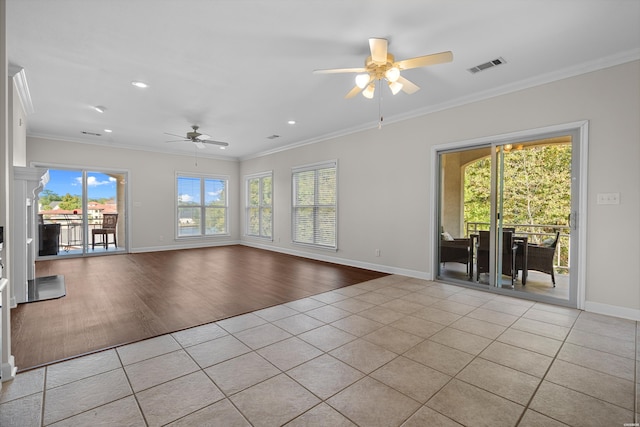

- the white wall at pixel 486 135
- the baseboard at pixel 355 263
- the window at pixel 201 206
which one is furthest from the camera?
the window at pixel 201 206

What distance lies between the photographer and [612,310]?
3131mm

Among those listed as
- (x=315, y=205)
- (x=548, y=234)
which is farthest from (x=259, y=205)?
(x=548, y=234)

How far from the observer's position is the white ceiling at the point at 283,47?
7.72ft

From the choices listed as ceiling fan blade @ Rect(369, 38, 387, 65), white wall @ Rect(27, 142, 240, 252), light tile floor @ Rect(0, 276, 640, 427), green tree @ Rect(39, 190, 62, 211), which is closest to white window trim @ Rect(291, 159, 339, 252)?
white wall @ Rect(27, 142, 240, 252)

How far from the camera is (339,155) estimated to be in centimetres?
608

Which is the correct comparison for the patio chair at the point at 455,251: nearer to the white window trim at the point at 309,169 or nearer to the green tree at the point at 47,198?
the white window trim at the point at 309,169

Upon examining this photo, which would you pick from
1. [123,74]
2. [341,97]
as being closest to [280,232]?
[341,97]

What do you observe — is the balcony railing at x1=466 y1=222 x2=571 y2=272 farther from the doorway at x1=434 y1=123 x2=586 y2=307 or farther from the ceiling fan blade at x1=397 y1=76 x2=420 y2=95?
the ceiling fan blade at x1=397 y1=76 x2=420 y2=95

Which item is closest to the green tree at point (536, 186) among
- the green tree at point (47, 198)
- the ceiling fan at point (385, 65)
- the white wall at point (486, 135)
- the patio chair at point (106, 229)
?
the white wall at point (486, 135)

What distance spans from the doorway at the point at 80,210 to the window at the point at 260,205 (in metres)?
3.16

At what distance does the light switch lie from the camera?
3.11 metres

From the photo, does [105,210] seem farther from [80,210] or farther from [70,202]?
[70,202]

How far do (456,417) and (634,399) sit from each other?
116 cm

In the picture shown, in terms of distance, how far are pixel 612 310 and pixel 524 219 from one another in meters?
1.50
